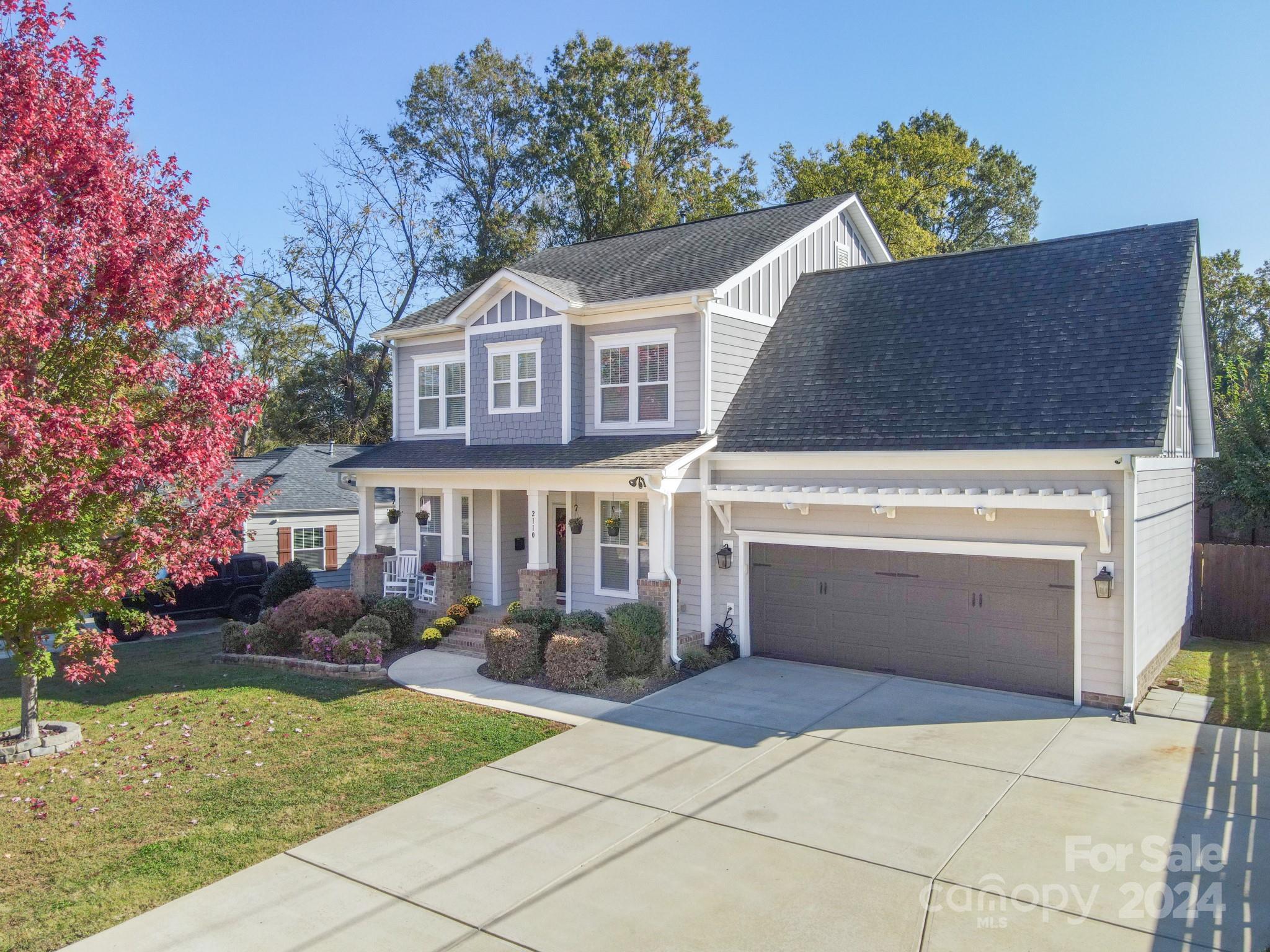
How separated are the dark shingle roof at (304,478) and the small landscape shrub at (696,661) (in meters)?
13.1

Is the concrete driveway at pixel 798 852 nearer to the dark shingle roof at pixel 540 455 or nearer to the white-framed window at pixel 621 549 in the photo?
the dark shingle roof at pixel 540 455

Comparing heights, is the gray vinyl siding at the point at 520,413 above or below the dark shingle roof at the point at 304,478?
above

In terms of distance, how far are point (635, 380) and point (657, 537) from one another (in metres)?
3.06

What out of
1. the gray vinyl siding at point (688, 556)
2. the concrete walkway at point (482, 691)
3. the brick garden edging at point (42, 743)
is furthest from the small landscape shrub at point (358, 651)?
the gray vinyl siding at point (688, 556)

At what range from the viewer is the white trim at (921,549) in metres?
10.8

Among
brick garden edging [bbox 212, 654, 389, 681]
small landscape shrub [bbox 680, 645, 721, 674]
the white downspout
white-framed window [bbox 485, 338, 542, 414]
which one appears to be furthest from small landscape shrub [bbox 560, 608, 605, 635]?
white-framed window [bbox 485, 338, 542, 414]

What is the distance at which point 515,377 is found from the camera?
52.5 ft

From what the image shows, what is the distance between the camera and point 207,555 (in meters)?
9.87

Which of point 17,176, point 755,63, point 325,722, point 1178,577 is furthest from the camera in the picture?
point 755,63

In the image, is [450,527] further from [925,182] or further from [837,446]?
[925,182]

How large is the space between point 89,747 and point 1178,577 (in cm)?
1634

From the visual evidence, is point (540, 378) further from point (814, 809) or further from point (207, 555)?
point (814, 809)

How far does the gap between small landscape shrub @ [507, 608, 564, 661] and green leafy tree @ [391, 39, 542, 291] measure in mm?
24459

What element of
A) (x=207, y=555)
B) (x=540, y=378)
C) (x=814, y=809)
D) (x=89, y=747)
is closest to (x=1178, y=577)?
(x=814, y=809)
